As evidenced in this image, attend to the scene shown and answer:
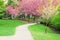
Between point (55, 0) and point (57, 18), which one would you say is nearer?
point (57, 18)

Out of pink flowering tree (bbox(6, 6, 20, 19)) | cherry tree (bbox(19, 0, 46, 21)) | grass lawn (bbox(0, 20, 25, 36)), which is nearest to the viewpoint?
grass lawn (bbox(0, 20, 25, 36))

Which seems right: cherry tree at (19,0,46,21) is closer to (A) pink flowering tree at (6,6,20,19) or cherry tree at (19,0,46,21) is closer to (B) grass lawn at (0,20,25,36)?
(A) pink flowering tree at (6,6,20,19)

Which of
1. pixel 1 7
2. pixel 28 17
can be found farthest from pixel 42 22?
pixel 28 17

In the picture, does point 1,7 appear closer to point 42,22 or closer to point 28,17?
point 42,22

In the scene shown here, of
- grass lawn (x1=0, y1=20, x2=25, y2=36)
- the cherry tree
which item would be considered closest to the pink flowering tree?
the cherry tree

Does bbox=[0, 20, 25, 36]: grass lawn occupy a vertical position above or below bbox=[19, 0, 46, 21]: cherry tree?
below

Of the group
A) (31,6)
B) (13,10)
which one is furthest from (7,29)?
(13,10)

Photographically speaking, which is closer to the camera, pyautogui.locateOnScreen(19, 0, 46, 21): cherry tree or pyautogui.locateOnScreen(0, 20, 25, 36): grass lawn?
pyautogui.locateOnScreen(0, 20, 25, 36): grass lawn

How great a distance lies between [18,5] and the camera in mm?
55562

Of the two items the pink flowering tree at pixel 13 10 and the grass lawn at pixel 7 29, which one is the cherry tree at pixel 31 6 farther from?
the grass lawn at pixel 7 29

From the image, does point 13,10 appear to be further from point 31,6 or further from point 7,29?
point 7,29

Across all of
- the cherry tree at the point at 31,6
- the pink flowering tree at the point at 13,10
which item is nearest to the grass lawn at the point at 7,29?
the cherry tree at the point at 31,6

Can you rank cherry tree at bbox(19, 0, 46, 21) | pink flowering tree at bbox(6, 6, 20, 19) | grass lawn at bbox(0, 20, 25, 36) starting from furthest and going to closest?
pink flowering tree at bbox(6, 6, 20, 19), cherry tree at bbox(19, 0, 46, 21), grass lawn at bbox(0, 20, 25, 36)

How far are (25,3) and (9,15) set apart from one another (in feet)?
25.1
